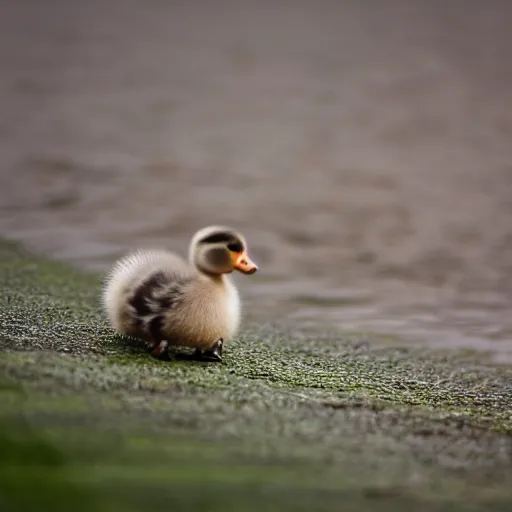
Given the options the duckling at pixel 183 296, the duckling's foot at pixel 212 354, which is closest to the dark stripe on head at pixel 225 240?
the duckling at pixel 183 296

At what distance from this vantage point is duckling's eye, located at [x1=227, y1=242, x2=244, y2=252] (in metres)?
2.68

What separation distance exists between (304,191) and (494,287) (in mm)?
2057

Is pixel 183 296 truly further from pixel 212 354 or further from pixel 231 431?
pixel 231 431

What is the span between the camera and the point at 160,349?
2.50m

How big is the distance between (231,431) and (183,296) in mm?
719

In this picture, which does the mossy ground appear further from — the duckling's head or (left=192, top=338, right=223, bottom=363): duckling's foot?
the duckling's head

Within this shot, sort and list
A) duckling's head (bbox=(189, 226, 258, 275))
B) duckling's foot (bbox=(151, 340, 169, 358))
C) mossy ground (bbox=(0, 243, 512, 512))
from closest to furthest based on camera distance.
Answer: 1. mossy ground (bbox=(0, 243, 512, 512))
2. duckling's foot (bbox=(151, 340, 169, 358))
3. duckling's head (bbox=(189, 226, 258, 275))

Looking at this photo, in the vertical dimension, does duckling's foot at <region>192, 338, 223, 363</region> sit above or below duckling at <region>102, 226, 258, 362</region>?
below

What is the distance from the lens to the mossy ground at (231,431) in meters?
1.60

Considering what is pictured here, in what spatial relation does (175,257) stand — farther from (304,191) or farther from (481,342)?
(304,191)

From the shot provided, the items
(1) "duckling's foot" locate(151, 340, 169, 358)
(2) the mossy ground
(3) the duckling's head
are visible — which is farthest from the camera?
(3) the duckling's head

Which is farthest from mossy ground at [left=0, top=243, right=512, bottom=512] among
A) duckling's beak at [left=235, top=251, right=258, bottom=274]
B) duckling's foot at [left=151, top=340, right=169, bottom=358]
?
duckling's beak at [left=235, top=251, right=258, bottom=274]

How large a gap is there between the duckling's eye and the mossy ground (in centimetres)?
31

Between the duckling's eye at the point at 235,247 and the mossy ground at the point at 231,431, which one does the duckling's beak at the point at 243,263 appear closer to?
the duckling's eye at the point at 235,247
